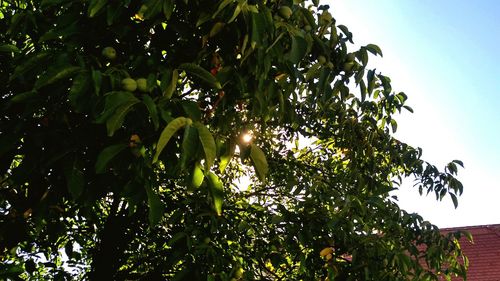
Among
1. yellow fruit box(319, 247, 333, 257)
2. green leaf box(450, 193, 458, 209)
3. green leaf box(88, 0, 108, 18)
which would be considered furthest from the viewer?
green leaf box(450, 193, 458, 209)

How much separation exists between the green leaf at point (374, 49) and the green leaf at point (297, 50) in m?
0.51

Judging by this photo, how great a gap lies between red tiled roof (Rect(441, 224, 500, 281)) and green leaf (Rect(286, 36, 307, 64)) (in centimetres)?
898

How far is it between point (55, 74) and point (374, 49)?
1.49 meters

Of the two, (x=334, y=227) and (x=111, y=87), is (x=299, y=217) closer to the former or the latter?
(x=334, y=227)

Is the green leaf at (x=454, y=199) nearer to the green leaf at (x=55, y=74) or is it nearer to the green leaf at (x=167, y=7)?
the green leaf at (x=167, y=7)

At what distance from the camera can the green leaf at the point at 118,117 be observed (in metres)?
1.44

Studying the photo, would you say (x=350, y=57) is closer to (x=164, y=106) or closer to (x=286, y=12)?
(x=286, y=12)

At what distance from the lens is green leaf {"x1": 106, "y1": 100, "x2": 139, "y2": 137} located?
1443 millimetres

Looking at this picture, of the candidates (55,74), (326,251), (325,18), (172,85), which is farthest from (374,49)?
(326,251)

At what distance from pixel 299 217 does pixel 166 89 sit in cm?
209

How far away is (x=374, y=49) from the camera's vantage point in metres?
2.28

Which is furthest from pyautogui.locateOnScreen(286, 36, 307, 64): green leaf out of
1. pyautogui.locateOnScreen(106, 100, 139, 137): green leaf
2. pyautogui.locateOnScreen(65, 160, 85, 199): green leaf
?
A: pyautogui.locateOnScreen(65, 160, 85, 199): green leaf

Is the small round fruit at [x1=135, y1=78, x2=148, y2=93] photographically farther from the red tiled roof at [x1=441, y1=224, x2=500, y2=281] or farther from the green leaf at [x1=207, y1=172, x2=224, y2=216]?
the red tiled roof at [x1=441, y1=224, x2=500, y2=281]

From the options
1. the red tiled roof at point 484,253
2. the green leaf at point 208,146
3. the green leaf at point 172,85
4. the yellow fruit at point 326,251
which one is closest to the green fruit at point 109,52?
the green leaf at point 172,85
